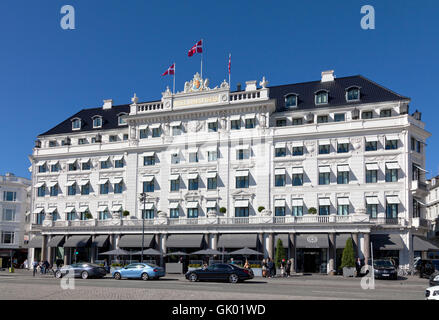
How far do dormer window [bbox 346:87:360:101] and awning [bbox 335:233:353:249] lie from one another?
16.8m

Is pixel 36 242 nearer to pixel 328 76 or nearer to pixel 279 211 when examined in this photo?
pixel 279 211

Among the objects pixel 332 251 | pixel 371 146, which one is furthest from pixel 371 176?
pixel 332 251

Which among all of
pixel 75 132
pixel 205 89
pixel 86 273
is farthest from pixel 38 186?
pixel 86 273

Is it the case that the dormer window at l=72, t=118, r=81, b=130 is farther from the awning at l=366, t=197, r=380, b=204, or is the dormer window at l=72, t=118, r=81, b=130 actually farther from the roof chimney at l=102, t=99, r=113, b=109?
the awning at l=366, t=197, r=380, b=204

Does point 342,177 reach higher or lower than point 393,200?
higher

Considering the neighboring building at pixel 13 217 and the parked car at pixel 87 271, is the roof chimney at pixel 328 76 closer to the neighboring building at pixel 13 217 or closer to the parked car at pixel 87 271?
the parked car at pixel 87 271

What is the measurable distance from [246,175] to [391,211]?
17337 millimetres

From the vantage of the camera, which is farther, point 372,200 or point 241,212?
point 241,212

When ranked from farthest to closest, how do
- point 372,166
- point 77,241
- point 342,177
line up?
point 77,241
point 342,177
point 372,166

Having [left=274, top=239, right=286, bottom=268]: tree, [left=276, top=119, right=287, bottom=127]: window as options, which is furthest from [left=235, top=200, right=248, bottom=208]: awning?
[left=276, top=119, right=287, bottom=127]: window

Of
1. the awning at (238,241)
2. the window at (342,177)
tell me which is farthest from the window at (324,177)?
the awning at (238,241)

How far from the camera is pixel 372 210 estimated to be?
185ft

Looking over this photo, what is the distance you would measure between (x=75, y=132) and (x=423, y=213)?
49.1 m

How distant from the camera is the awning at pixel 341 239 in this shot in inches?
2112
